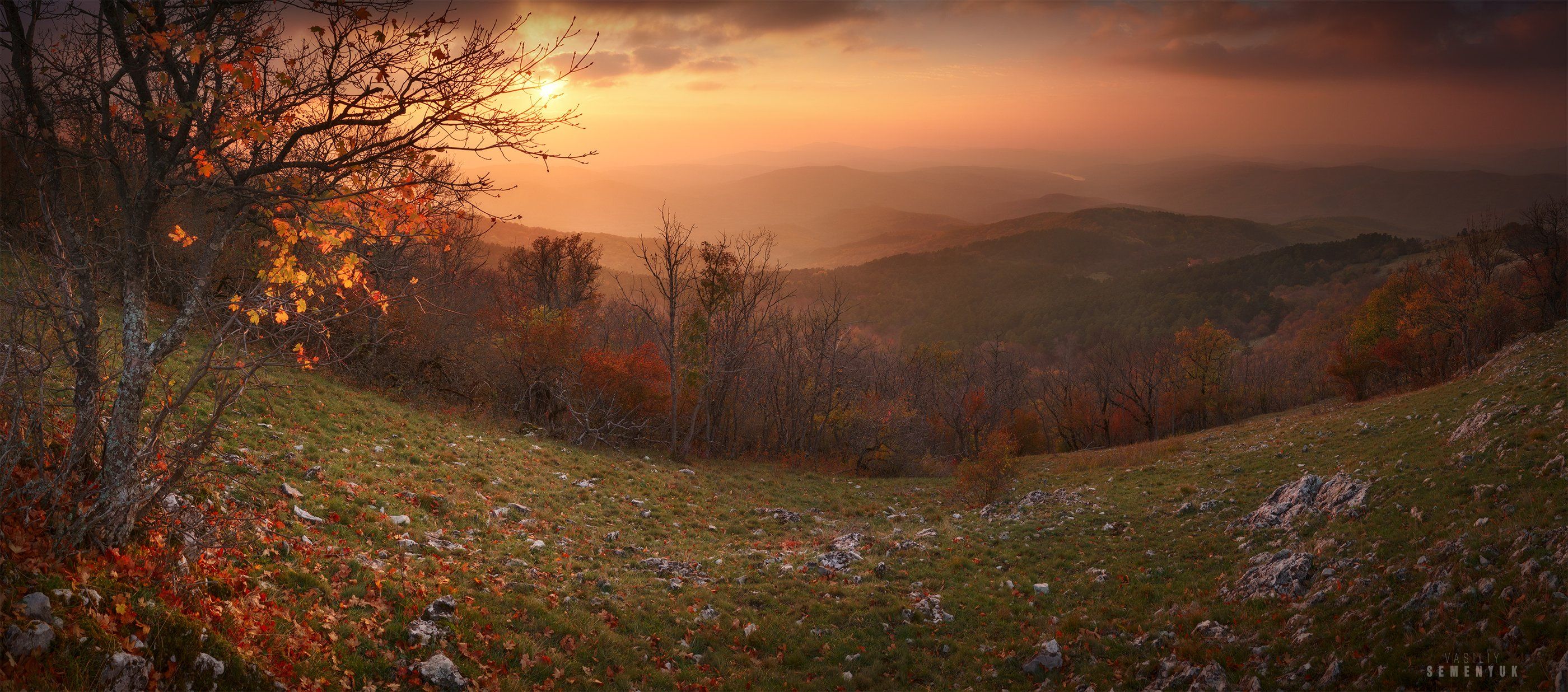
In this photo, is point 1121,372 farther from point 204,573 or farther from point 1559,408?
point 204,573

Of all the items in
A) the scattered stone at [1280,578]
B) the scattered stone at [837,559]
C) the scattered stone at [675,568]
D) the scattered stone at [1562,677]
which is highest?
the scattered stone at [1562,677]

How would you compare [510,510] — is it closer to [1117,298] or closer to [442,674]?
[442,674]

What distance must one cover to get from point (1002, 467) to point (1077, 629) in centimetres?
1389

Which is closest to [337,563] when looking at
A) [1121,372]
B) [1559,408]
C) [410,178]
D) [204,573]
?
[204,573]

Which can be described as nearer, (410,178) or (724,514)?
(410,178)

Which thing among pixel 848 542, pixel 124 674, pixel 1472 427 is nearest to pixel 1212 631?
pixel 848 542

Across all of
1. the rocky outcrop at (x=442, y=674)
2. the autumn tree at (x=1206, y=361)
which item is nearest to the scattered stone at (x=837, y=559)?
the rocky outcrop at (x=442, y=674)

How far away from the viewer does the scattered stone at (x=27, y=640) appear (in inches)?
183

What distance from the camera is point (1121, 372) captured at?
218ft

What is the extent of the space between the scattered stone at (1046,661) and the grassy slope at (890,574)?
226mm

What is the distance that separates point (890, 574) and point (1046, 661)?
4.41 meters

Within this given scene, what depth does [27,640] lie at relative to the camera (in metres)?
4.69

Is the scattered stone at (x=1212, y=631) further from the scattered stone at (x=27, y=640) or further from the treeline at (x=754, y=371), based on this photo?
the scattered stone at (x=27, y=640)

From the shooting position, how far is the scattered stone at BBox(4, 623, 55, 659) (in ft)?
15.2
